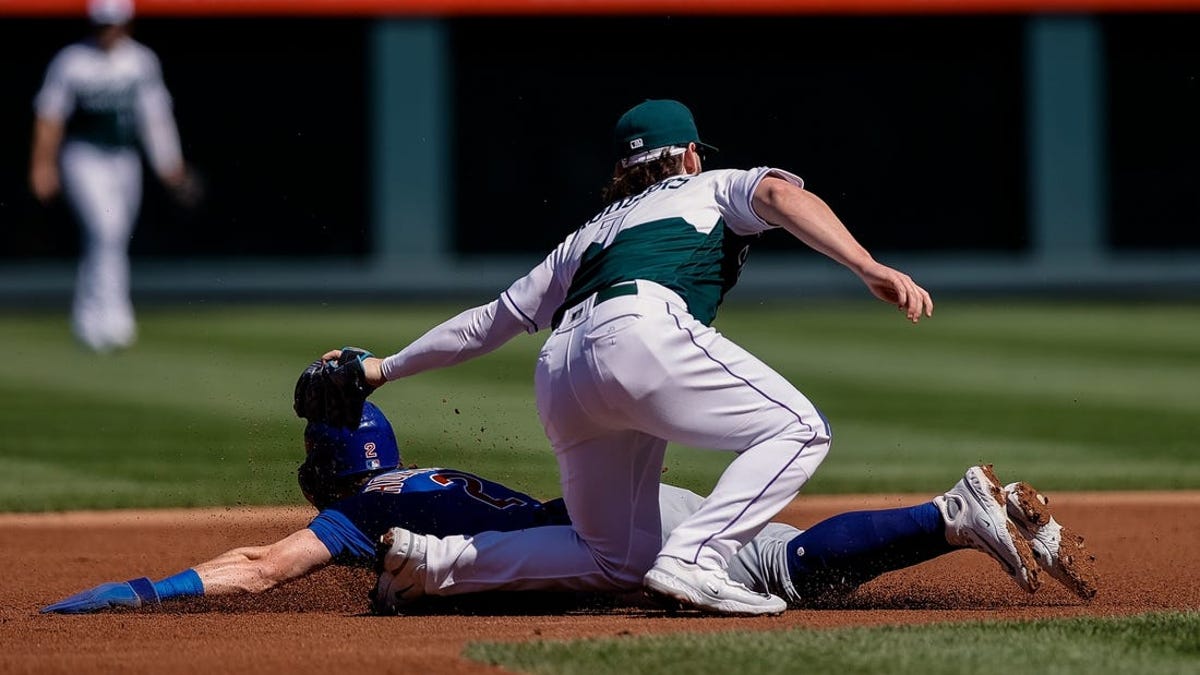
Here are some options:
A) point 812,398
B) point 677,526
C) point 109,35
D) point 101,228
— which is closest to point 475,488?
point 677,526

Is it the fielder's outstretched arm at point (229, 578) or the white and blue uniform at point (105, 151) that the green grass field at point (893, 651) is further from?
the white and blue uniform at point (105, 151)

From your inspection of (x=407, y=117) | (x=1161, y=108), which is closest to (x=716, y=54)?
(x=407, y=117)

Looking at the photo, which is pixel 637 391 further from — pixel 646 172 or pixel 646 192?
pixel 646 172

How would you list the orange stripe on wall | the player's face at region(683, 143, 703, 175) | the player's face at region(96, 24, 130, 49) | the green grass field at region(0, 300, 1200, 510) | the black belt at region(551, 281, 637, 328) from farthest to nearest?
the orange stripe on wall < the player's face at region(96, 24, 130, 49) < the green grass field at region(0, 300, 1200, 510) < the player's face at region(683, 143, 703, 175) < the black belt at region(551, 281, 637, 328)

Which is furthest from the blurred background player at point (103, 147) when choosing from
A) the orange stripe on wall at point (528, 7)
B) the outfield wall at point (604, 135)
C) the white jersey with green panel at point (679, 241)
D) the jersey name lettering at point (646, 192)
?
the white jersey with green panel at point (679, 241)

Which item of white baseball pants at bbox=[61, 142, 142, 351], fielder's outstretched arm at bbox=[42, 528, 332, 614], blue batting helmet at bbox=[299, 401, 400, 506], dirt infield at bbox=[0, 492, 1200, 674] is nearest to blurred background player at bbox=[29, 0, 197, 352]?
white baseball pants at bbox=[61, 142, 142, 351]

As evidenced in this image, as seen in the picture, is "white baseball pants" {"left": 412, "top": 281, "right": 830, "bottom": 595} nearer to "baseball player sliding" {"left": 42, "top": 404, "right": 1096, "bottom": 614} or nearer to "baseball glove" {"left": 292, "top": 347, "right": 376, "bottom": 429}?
"baseball player sliding" {"left": 42, "top": 404, "right": 1096, "bottom": 614}
